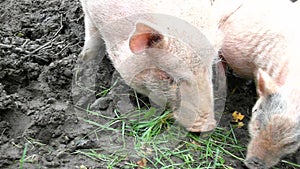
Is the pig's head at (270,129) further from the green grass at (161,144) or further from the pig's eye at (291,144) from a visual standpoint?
the green grass at (161,144)

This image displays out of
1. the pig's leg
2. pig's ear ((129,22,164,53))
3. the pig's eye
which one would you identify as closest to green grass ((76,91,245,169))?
the pig's eye

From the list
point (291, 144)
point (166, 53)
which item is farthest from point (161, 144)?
point (291, 144)

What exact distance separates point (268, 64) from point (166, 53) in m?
0.90

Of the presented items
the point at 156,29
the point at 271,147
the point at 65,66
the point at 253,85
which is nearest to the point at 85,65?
the point at 65,66

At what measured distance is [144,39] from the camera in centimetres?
423

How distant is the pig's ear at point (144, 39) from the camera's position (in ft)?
13.6

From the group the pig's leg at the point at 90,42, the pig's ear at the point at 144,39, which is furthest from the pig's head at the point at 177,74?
the pig's leg at the point at 90,42

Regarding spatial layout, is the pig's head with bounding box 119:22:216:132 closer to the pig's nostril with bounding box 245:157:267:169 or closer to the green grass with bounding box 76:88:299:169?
the green grass with bounding box 76:88:299:169

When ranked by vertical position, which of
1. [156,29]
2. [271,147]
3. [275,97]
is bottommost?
[271,147]

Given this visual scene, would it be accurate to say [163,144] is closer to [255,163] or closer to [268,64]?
[255,163]

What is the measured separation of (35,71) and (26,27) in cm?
70

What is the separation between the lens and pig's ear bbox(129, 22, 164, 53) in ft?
13.6

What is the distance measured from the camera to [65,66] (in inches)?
195

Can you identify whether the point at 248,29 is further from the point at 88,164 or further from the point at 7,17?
the point at 7,17
